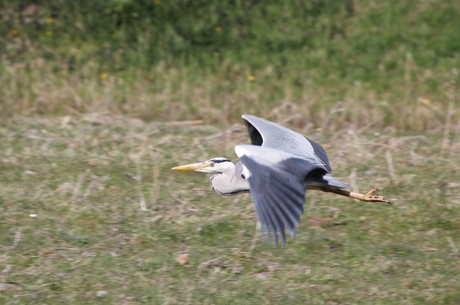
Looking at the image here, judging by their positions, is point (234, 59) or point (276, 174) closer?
point (276, 174)

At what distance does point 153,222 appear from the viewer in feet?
18.7

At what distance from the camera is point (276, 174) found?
451 cm

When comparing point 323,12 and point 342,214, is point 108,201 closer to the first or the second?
point 342,214

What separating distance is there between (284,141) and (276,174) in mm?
1091

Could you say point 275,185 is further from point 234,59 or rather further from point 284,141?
point 234,59

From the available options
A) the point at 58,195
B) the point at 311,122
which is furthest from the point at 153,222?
the point at 311,122

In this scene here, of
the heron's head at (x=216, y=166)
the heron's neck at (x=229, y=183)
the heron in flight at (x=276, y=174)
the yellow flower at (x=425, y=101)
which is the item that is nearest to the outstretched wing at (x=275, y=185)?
the heron in flight at (x=276, y=174)

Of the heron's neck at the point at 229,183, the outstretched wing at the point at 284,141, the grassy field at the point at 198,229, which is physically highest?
the outstretched wing at the point at 284,141

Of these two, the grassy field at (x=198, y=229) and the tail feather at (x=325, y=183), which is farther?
the tail feather at (x=325, y=183)

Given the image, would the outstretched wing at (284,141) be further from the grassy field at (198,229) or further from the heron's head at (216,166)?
the grassy field at (198,229)

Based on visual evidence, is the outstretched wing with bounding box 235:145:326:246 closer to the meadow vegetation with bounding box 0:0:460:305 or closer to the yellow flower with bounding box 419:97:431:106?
the meadow vegetation with bounding box 0:0:460:305

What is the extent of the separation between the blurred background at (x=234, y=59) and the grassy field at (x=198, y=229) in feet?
4.65

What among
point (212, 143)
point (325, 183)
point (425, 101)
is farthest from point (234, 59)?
point (325, 183)

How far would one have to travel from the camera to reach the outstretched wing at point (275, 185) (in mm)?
4152
